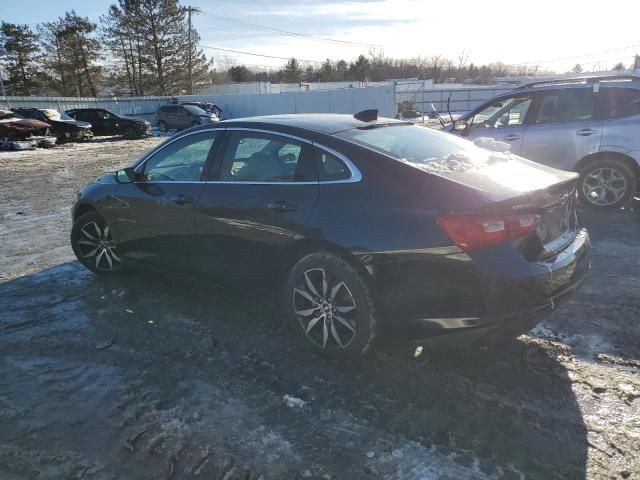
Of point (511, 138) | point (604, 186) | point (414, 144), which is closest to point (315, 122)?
point (414, 144)

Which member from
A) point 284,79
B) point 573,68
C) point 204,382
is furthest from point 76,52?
point 573,68

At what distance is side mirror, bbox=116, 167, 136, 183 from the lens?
4.40 m

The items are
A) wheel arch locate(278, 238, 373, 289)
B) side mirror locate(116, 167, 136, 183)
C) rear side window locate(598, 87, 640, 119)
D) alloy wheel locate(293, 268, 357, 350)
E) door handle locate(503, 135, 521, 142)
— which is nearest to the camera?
wheel arch locate(278, 238, 373, 289)

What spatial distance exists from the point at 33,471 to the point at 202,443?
0.83 m

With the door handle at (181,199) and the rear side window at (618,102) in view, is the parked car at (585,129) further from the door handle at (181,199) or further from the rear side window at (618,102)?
the door handle at (181,199)

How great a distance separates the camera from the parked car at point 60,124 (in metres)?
20.5

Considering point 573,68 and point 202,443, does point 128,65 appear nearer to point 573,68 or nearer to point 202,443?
point 202,443

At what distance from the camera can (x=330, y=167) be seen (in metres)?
3.20

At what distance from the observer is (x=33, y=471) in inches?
93.6

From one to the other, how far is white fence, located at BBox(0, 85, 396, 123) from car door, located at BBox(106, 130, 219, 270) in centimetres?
2343

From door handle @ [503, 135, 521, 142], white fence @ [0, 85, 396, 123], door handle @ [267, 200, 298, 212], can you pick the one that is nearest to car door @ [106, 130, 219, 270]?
door handle @ [267, 200, 298, 212]

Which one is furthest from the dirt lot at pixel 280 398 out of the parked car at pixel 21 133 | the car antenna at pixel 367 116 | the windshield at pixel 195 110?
the windshield at pixel 195 110

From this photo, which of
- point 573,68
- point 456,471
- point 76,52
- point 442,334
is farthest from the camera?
point 573,68

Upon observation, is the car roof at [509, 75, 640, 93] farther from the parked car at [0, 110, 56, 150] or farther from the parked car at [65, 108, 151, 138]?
the parked car at [65, 108, 151, 138]
